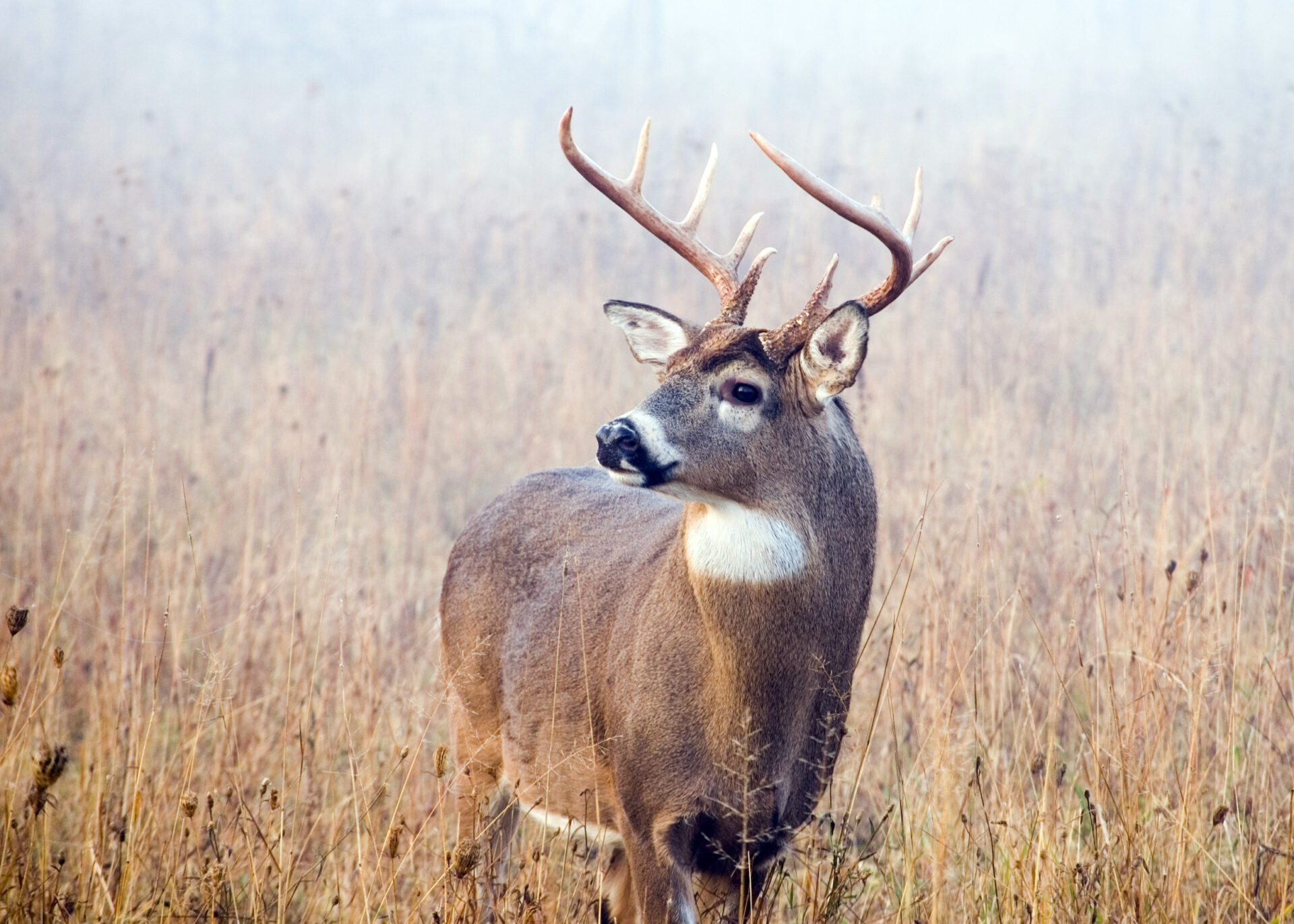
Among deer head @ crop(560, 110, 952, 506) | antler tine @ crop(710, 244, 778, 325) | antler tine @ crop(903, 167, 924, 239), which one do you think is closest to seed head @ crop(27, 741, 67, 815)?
deer head @ crop(560, 110, 952, 506)

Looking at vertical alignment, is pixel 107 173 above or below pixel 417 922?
above

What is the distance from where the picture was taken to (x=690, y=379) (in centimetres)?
321

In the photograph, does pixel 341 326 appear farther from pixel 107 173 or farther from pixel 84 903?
pixel 84 903

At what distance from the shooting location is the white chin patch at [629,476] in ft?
9.90

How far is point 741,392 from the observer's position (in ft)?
10.5

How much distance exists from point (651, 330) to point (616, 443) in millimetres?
713

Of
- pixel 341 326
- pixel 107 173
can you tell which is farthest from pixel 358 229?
pixel 107 173

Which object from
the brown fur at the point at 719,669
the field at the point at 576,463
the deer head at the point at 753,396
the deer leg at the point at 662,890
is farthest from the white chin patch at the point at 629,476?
the deer leg at the point at 662,890

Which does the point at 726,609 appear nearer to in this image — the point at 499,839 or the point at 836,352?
the point at 836,352

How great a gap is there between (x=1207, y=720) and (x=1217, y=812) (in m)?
1.36

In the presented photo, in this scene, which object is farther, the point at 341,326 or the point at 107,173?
the point at 107,173

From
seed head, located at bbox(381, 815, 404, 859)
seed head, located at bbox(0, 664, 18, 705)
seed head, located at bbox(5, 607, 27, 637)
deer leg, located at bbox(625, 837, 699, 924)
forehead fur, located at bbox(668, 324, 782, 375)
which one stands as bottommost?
deer leg, located at bbox(625, 837, 699, 924)

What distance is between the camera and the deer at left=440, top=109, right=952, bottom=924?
120 inches

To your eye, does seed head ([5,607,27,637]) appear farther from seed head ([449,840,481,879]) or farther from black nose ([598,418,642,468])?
black nose ([598,418,642,468])
